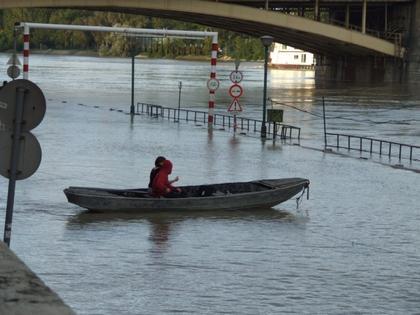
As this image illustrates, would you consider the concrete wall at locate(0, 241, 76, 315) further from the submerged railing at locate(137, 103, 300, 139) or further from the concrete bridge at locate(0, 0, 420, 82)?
the concrete bridge at locate(0, 0, 420, 82)

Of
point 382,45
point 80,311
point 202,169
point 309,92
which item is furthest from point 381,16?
point 80,311

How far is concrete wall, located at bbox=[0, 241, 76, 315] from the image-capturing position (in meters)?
5.29

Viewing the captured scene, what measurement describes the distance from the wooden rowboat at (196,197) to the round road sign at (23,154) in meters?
5.82

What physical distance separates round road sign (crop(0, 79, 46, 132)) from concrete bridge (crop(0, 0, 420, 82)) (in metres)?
58.9

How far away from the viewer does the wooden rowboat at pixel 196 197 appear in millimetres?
16016

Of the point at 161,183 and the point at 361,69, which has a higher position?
the point at 361,69

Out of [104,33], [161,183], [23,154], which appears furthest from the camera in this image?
[104,33]

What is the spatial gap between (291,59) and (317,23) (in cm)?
9794

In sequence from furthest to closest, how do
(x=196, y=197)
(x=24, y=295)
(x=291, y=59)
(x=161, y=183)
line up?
(x=291, y=59) < (x=196, y=197) < (x=161, y=183) < (x=24, y=295)

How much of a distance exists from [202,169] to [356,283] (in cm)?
1173

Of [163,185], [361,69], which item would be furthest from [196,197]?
[361,69]

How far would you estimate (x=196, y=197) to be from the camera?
1645 centimetres

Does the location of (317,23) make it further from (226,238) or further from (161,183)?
(226,238)

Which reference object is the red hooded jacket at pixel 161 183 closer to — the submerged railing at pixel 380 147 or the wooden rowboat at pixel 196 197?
the wooden rowboat at pixel 196 197
